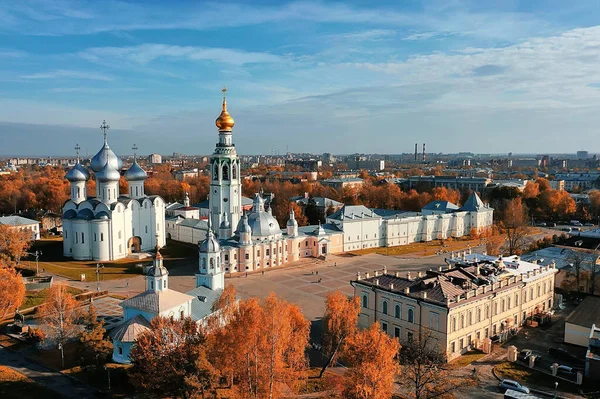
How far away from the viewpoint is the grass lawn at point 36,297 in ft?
111

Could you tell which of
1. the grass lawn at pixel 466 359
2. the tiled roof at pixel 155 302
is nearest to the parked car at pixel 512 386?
the grass lawn at pixel 466 359

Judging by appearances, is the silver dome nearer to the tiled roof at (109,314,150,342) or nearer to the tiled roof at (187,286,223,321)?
the tiled roof at (187,286,223,321)

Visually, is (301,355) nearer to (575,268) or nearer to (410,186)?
(575,268)

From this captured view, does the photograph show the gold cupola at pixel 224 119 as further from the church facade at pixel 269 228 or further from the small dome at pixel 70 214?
the small dome at pixel 70 214

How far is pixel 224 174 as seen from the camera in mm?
51281

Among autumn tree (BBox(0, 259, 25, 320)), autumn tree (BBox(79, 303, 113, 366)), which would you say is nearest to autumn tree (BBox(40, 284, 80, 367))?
autumn tree (BBox(79, 303, 113, 366))

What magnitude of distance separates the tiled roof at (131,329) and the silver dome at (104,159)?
1130 inches

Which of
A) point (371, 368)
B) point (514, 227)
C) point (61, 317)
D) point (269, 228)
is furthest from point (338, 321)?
point (514, 227)

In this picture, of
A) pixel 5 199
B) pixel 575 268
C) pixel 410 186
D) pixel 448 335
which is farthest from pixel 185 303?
pixel 410 186

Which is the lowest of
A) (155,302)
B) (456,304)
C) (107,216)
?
(456,304)

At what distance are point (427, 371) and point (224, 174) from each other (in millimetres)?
35562

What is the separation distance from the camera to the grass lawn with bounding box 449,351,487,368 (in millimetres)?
25031

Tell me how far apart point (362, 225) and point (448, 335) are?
31.8m

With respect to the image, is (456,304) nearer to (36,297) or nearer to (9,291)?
(9,291)
